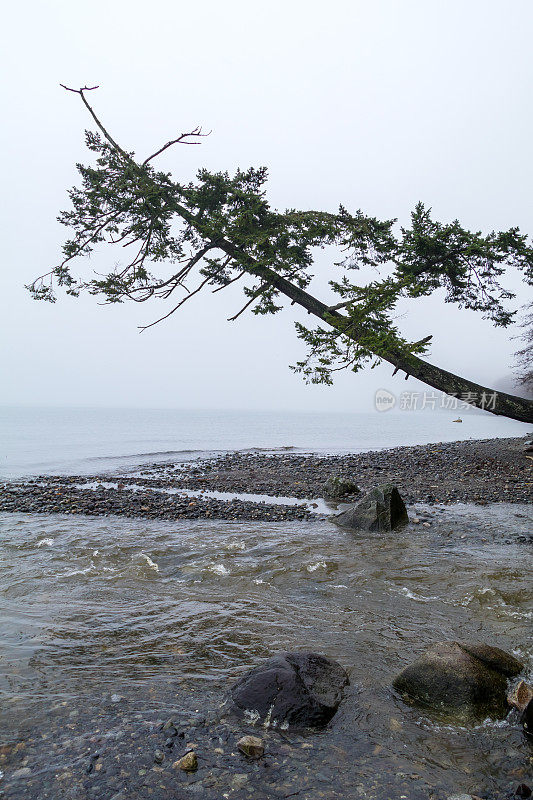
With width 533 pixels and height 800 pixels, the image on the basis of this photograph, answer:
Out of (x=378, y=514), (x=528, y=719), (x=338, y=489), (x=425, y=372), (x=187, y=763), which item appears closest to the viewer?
(x=187, y=763)

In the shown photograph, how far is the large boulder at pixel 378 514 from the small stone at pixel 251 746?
7350mm

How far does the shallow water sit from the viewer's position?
346 centimetres

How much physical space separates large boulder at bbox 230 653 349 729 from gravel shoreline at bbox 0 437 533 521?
7147 millimetres

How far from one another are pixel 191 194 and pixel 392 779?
49.5 ft

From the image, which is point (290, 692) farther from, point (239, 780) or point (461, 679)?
point (461, 679)

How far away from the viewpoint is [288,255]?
14078mm

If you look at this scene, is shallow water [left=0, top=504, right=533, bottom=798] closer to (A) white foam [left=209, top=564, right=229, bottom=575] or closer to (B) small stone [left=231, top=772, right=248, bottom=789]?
(A) white foam [left=209, top=564, right=229, bottom=575]

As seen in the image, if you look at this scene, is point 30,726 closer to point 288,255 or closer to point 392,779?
point 392,779

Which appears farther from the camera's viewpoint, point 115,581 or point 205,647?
point 115,581

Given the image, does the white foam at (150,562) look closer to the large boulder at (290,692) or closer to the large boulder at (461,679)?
the large boulder at (290,692)

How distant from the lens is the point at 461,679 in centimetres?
392

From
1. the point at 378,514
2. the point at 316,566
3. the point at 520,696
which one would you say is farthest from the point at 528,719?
the point at 378,514

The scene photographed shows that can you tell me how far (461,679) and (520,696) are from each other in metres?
0.45

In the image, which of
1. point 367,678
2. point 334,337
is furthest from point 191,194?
point 367,678
